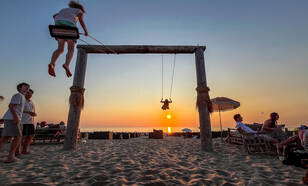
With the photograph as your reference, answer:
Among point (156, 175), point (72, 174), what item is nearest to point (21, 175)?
point (72, 174)

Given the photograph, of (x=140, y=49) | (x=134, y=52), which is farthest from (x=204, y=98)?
(x=134, y=52)

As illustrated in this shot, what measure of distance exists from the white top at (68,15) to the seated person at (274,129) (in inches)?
253

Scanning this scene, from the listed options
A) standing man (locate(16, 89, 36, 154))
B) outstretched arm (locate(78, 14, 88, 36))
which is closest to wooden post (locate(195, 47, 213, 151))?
outstretched arm (locate(78, 14, 88, 36))

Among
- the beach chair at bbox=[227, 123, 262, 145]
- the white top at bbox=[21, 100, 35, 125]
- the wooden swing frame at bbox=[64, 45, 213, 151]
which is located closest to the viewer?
the white top at bbox=[21, 100, 35, 125]

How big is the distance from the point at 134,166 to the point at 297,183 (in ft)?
9.74

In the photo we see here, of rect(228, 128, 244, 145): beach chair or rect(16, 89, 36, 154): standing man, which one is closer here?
rect(16, 89, 36, 154): standing man

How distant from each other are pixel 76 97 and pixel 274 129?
7402mm

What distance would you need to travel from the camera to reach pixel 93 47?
6633mm

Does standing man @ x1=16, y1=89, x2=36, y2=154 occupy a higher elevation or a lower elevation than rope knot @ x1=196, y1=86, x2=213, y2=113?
lower

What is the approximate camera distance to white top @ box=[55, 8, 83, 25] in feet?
9.36

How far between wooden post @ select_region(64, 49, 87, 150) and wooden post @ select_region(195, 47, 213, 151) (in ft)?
16.6

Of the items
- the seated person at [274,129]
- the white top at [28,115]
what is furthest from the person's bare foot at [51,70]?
the seated person at [274,129]

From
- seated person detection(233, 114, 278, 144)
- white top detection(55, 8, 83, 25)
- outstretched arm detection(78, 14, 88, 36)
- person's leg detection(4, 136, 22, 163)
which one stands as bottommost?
person's leg detection(4, 136, 22, 163)

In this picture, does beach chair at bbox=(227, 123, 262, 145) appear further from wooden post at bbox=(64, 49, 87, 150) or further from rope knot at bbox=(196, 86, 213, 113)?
wooden post at bbox=(64, 49, 87, 150)
